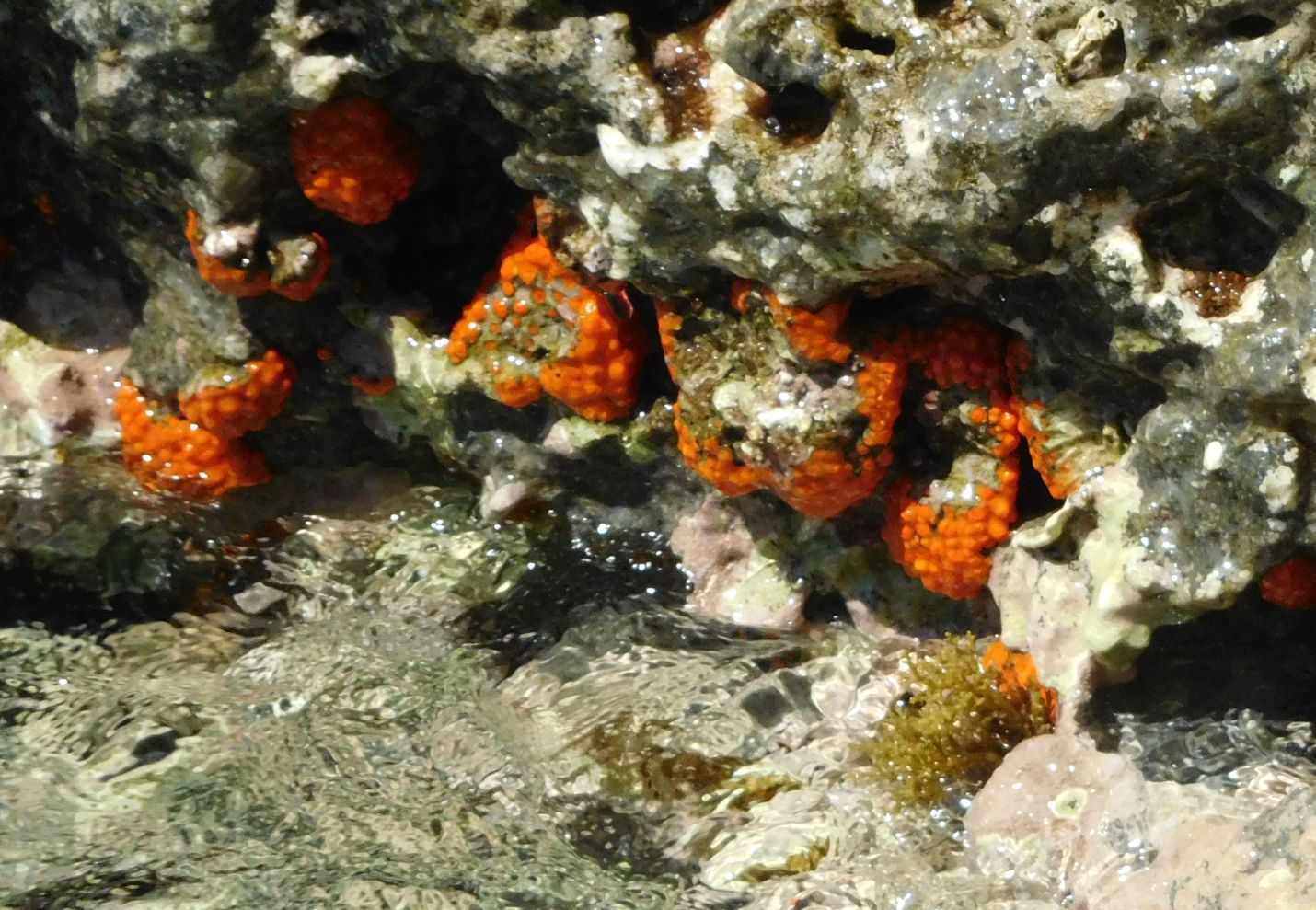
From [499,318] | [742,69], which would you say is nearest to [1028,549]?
[742,69]

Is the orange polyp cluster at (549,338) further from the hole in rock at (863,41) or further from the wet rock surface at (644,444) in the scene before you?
the hole in rock at (863,41)

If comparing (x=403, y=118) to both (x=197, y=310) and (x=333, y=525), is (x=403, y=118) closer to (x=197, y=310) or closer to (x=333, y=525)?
(x=197, y=310)

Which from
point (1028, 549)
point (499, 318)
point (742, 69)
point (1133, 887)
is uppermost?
point (742, 69)

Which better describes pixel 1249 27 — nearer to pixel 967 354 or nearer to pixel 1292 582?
pixel 967 354

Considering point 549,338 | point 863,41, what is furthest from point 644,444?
point 863,41

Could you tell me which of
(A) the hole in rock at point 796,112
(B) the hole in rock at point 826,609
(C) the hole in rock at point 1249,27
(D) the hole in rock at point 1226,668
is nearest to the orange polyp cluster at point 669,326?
(A) the hole in rock at point 796,112

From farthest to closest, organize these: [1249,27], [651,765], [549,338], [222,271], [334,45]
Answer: [222,271] < [549,338] < [651,765] < [334,45] < [1249,27]

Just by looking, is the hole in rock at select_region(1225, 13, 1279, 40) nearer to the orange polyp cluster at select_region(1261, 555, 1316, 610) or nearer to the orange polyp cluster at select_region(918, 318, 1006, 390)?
the orange polyp cluster at select_region(918, 318, 1006, 390)
